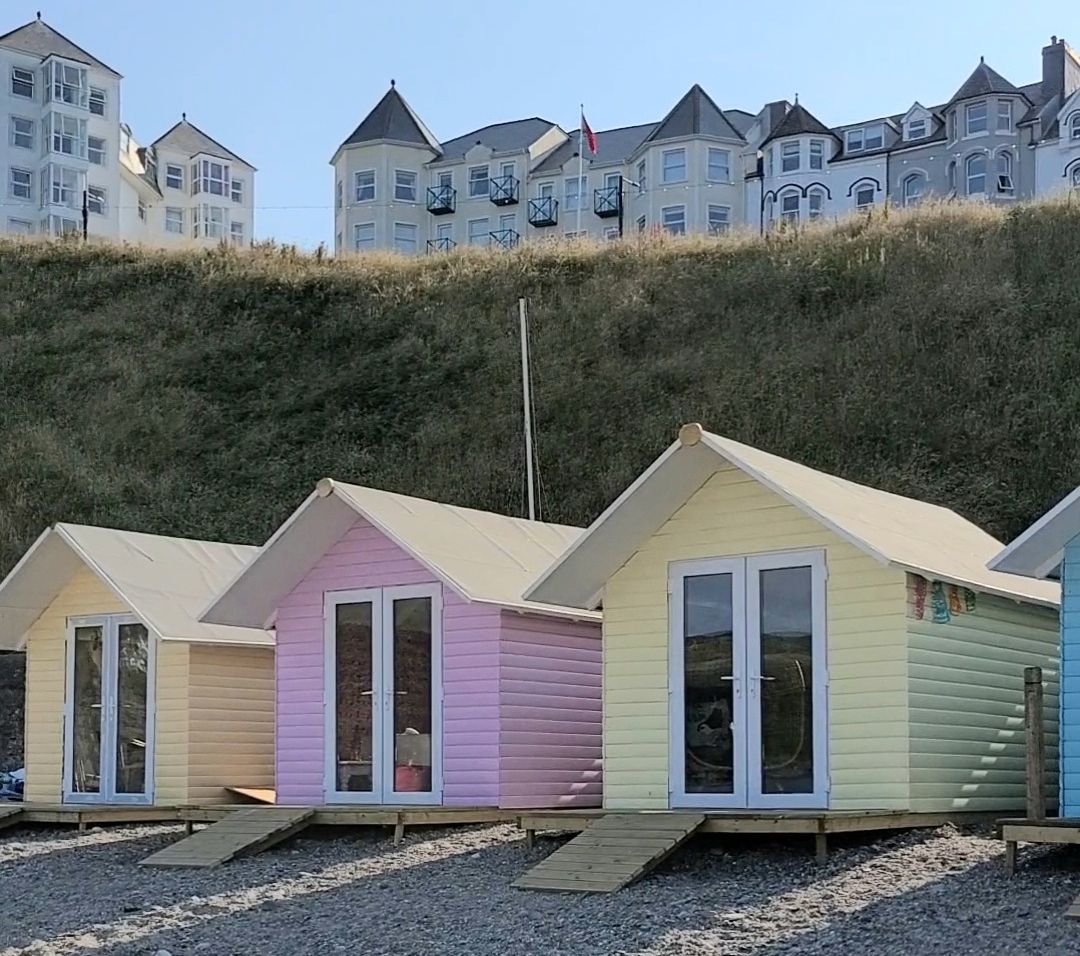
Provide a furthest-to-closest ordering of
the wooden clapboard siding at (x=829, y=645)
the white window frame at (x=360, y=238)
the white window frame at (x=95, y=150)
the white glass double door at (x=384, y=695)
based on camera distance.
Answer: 1. the white window frame at (x=95, y=150)
2. the white window frame at (x=360, y=238)
3. the white glass double door at (x=384, y=695)
4. the wooden clapboard siding at (x=829, y=645)

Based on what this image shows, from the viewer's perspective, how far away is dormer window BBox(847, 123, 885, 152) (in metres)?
61.3

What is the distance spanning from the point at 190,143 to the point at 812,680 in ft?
221

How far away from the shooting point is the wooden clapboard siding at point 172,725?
1648 cm

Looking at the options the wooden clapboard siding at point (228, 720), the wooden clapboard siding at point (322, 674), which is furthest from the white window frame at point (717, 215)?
the wooden clapboard siding at point (322, 674)

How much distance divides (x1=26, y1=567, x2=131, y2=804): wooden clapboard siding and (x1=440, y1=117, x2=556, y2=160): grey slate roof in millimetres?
50606

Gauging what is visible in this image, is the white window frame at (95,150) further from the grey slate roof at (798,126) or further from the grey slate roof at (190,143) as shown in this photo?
the grey slate roof at (798,126)

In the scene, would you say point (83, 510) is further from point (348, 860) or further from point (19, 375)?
point (348, 860)

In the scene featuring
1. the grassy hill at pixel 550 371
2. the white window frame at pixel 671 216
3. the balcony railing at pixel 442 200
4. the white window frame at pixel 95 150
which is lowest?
the grassy hill at pixel 550 371

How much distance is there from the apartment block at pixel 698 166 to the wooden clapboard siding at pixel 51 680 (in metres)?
37.6

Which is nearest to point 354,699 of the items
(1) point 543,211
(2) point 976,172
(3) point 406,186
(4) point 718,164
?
(2) point 976,172

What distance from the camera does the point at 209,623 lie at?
1591 cm

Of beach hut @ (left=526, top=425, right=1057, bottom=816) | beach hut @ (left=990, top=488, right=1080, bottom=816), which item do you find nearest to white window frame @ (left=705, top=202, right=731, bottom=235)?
beach hut @ (left=526, top=425, right=1057, bottom=816)

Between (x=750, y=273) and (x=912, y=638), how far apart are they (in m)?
21.7

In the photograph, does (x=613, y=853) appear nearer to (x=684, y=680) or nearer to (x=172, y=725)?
(x=684, y=680)
